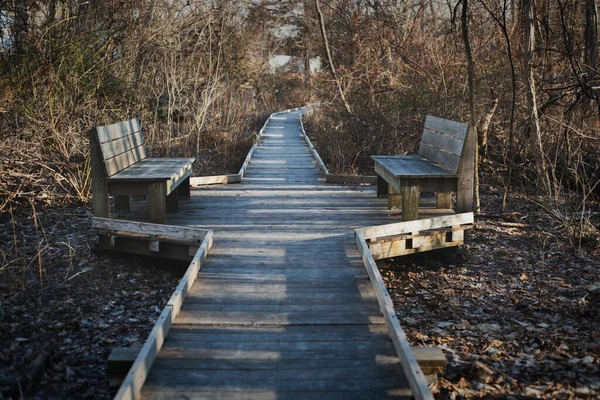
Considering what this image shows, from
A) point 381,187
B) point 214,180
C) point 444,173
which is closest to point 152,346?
point 444,173

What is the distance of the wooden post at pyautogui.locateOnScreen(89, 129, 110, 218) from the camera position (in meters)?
5.72

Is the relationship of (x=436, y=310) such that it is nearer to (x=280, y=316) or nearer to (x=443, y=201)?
(x=280, y=316)

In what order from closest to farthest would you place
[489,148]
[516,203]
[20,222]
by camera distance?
1. [20,222]
2. [516,203]
3. [489,148]

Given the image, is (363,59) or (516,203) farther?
(363,59)

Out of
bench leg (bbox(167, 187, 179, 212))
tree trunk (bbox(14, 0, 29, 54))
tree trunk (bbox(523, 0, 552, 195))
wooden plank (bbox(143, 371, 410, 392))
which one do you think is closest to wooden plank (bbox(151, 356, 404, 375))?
wooden plank (bbox(143, 371, 410, 392))

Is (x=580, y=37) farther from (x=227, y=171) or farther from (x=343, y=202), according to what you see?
(x=227, y=171)

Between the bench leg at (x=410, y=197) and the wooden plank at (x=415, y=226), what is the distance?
8.5 inches

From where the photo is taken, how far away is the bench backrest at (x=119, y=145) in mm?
5789

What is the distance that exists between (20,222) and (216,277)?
3.38 metres

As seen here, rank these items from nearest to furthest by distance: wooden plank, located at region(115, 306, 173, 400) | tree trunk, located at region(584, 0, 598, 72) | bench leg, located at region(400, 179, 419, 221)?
wooden plank, located at region(115, 306, 173, 400)
bench leg, located at region(400, 179, 419, 221)
tree trunk, located at region(584, 0, 598, 72)

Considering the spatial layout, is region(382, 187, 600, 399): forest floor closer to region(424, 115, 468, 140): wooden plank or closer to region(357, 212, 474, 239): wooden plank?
region(357, 212, 474, 239): wooden plank

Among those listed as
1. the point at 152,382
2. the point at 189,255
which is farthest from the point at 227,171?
the point at 152,382

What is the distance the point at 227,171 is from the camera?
11.2 meters

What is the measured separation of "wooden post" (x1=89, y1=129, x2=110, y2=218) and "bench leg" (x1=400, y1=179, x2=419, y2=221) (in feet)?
9.37
